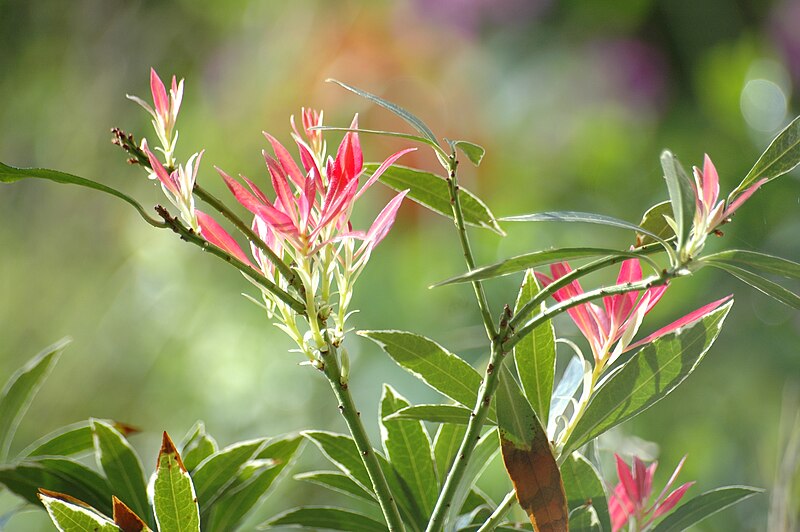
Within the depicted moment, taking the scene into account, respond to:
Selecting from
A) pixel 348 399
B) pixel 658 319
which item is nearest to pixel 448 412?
pixel 348 399

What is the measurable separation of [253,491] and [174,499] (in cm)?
5

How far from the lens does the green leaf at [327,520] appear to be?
0.18m

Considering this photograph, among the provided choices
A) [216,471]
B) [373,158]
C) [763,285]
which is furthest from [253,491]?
[373,158]

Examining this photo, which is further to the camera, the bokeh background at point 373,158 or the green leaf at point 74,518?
the bokeh background at point 373,158

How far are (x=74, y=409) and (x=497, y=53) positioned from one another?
67 centimetres

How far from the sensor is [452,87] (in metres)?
1.08

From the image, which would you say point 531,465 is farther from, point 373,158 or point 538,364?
point 373,158

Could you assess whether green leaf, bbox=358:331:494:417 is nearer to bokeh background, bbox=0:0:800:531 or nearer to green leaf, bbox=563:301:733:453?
green leaf, bbox=563:301:733:453

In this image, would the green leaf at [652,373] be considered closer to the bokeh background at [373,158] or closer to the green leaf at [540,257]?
the green leaf at [540,257]

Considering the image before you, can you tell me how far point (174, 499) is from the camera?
0.48ft

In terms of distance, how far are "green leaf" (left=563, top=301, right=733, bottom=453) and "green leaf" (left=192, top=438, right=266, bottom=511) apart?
73 mm

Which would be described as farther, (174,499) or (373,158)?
(373,158)

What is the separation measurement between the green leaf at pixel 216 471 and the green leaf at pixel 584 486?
0.22ft

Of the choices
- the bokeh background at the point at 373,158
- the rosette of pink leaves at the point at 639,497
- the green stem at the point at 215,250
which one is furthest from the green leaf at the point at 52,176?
the bokeh background at the point at 373,158
